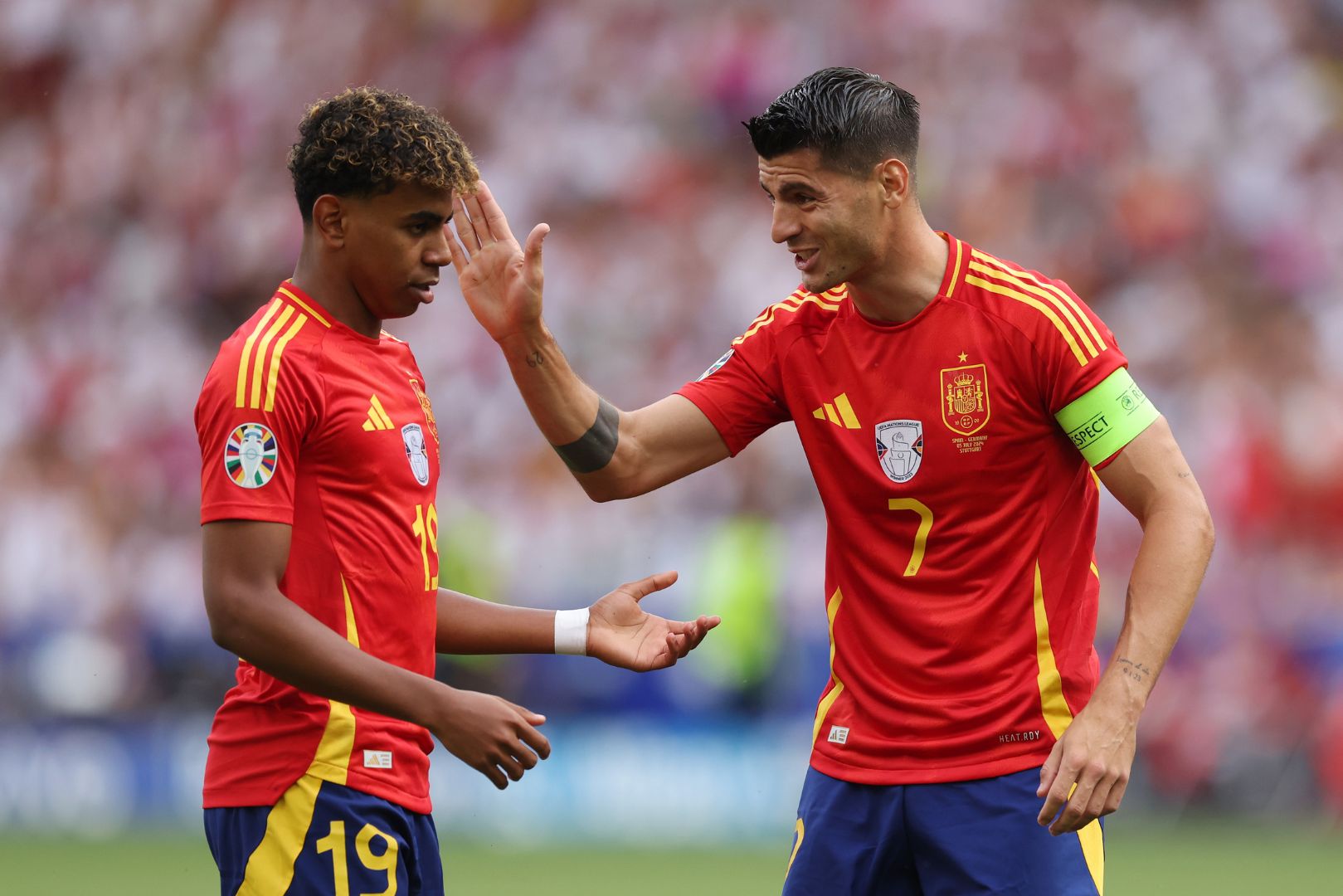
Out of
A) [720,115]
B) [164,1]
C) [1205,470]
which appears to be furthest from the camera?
[164,1]

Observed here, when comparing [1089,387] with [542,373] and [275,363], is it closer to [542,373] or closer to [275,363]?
[542,373]

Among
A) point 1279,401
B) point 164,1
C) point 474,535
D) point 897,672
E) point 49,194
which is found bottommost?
point 897,672

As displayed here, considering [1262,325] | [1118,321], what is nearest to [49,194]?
[1118,321]

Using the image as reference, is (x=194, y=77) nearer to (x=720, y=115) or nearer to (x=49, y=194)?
(x=49, y=194)

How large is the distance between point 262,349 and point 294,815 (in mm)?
978

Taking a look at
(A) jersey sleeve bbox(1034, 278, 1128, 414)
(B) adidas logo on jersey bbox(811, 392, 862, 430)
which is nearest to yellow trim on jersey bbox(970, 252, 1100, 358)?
(A) jersey sleeve bbox(1034, 278, 1128, 414)

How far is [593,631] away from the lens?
14.1 ft

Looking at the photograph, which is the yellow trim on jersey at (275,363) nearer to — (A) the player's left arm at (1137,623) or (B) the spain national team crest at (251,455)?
(B) the spain national team crest at (251,455)

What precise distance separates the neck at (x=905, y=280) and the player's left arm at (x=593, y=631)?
846 mm

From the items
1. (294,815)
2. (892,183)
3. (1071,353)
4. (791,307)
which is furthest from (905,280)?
(294,815)

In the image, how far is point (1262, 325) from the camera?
12445mm

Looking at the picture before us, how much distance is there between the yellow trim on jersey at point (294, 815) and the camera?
3602 mm

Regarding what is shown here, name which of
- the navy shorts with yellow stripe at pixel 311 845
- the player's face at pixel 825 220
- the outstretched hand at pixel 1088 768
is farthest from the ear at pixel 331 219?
the outstretched hand at pixel 1088 768

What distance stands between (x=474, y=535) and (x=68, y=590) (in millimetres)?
2779
